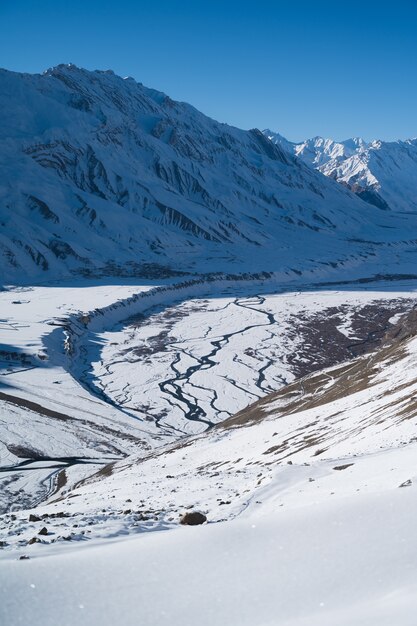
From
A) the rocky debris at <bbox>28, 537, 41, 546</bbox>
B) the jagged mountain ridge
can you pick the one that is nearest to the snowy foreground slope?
the rocky debris at <bbox>28, 537, 41, 546</bbox>

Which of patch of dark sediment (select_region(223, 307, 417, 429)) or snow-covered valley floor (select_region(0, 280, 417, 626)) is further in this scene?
patch of dark sediment (select_region(223, 307, 417, 429))

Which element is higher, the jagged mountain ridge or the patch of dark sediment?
the jagged mountain ridge

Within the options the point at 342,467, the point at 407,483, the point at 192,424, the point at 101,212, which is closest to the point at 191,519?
the point at 407,483

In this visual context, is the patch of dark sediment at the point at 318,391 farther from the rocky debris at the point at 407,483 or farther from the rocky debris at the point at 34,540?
the rocky debris at the point at 34,540

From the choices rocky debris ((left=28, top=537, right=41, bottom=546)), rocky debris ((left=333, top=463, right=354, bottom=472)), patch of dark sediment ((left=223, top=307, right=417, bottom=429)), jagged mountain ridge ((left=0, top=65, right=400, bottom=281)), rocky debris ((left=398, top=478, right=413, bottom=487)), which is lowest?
patch of dark sediment ((left=223, top=307, right=417, bottom=429))

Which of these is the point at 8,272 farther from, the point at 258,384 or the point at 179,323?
the point at 258,384

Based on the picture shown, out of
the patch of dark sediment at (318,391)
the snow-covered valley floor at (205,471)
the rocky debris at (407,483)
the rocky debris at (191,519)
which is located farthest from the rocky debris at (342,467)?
the patch of dark sediment at (318,391)

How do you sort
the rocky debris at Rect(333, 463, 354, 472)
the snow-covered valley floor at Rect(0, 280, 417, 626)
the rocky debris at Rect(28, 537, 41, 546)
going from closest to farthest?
the snow-covered valley floor at Rect(0, 280, 417, 626) < the rocky debris at Rect(28, 537, 41, 546) < the rocky debris at Rect(333, 463, 354, 472)

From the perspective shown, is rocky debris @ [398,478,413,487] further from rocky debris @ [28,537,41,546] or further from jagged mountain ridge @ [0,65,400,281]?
jagged mountain ridge @ [0,65,400,281]
